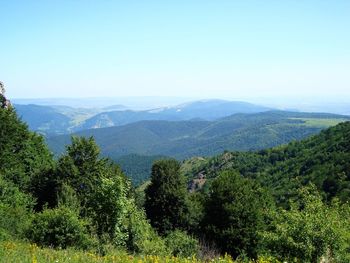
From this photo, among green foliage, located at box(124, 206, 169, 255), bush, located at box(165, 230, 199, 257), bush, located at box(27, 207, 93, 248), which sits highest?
bush, located at box(27, 207, 93, 248)

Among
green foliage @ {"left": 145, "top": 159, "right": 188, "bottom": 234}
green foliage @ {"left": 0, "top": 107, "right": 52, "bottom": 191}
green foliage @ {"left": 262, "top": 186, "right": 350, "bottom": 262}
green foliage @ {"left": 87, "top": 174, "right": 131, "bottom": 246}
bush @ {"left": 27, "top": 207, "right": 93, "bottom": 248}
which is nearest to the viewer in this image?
green foliage @ {"left": 262, "top": 186, "right": 350, "bottom": 262}

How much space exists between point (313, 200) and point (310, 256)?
6.55 metres

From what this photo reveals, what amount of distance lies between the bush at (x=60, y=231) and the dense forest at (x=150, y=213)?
52 millimetres

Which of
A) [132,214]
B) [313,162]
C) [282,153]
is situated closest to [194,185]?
[282,153]

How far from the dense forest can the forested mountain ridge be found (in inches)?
153

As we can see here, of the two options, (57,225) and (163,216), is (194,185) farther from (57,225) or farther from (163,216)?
(57,225)

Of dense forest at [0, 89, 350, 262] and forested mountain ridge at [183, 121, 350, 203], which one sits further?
forested mountain ridge at [183, 121, 350, 203]

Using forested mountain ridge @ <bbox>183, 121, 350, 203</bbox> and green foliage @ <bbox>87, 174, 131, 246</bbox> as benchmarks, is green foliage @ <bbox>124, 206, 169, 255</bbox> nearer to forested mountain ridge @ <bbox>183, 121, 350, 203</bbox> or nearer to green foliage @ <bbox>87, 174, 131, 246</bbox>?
green foliage @ <bbox>87, 174, 131, 246</bbox>

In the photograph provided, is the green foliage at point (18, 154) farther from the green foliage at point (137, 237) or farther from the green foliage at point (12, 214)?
the green foliage at point (137, 237)

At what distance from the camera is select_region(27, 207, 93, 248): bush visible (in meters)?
21.5

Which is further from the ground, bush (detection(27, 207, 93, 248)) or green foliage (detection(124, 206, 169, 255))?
bush (detection(27, 207, 93, 248))

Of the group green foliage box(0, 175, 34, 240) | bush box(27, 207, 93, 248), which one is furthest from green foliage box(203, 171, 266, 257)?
bush box(27, 207, 93, 248)

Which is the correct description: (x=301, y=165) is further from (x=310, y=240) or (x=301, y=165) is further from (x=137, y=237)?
(x=310, y=240)

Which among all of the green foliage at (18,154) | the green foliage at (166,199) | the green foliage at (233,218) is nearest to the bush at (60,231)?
the green foliage at (233,218)
